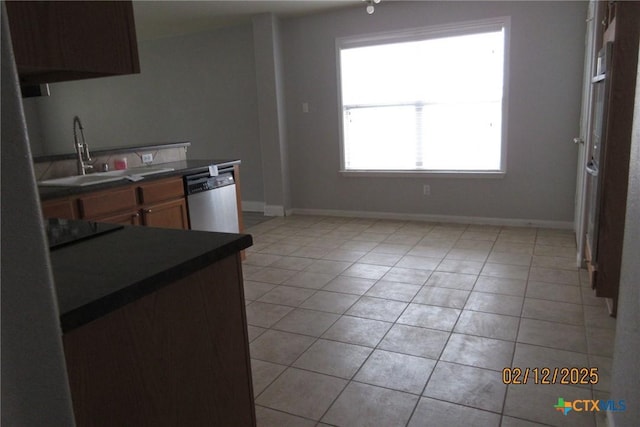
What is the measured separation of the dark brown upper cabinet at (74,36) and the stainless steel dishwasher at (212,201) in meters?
2.51

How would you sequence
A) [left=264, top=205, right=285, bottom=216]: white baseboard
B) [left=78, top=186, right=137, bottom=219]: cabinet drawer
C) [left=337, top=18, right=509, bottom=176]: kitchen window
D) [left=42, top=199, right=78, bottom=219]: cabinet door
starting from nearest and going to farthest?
[left=42, top=199, right=78, bottom=219]: cabinet door
[left=78, top=186, right=137, bottom=219]: cabinet drawer
[left=337, top=18, right=509, bottom=176]: kitchen window
[left=264, top=205, right=285, bottom=216]: white baseboard

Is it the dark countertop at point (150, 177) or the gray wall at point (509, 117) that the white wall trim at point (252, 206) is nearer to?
the gray wall at point (509, 117)

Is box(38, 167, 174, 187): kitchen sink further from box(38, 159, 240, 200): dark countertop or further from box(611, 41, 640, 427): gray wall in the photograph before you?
box(611, 41, 640, 427): gray wall

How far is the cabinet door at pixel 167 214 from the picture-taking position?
10.4ft

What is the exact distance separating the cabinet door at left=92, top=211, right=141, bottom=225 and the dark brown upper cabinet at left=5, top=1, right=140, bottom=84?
2082 mm

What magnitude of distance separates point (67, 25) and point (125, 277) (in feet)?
1.83

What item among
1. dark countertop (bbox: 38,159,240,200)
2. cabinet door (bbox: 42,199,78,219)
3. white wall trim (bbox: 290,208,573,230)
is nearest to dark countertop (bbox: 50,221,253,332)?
dark countertop (bbox: 38,159,240,200)

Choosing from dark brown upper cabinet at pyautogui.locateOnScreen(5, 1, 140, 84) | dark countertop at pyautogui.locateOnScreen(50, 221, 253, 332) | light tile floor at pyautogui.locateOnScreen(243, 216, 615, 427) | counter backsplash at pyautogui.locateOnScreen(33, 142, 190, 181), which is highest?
dark brown upper cabinet at pyautogui.locateOnScreen(5, 1, 140, 84)

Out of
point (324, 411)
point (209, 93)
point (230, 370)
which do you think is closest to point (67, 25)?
point (230, 370)

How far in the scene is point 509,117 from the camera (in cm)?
461

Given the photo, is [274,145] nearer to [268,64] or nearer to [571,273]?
[268,64]

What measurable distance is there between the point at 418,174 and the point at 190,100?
11.1 ft

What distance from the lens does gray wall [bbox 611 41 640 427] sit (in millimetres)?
1319
